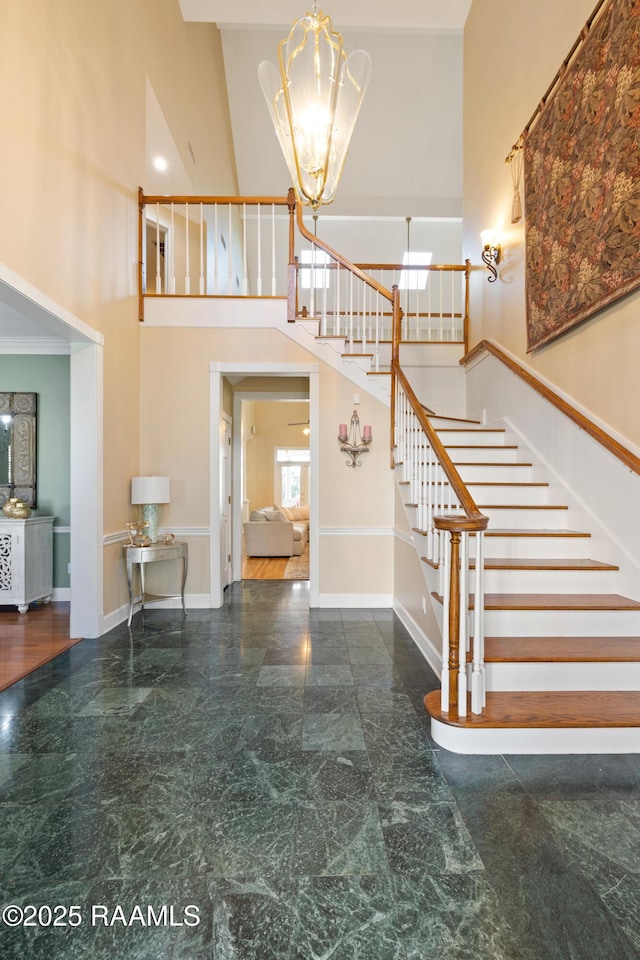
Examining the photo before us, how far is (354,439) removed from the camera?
488 centimetres

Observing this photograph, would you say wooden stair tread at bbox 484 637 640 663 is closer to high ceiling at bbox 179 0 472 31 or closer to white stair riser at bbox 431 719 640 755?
white stair riser at bbox 431 719 640 755

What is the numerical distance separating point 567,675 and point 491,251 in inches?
156

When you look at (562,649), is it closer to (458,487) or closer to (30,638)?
(458,487)

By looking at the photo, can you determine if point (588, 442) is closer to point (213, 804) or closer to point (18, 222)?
point (213, 804)

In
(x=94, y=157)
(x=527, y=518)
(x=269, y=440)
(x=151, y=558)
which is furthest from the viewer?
(x=269, y=440)

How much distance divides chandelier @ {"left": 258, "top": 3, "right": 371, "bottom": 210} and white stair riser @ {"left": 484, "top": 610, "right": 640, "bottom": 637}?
111 inches

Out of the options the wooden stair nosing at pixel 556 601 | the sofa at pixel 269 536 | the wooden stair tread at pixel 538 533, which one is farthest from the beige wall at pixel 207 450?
the sofa at pixel 269 536

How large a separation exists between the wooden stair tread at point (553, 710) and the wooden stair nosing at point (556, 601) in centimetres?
43

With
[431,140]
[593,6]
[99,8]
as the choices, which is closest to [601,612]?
[593,6]

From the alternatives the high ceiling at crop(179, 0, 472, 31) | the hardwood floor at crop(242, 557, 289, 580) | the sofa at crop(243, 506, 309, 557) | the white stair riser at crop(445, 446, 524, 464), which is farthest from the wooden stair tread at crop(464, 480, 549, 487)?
the high ceiling at crop(179, 0, 472, 31)

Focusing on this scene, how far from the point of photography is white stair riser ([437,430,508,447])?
4344mm

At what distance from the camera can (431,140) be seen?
27.6 feet

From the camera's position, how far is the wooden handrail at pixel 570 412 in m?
2.75

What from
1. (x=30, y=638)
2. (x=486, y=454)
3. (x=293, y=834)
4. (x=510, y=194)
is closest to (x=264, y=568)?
(x=30, y=638)
